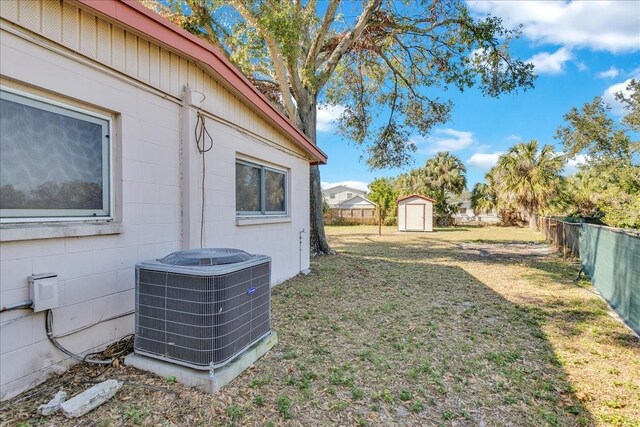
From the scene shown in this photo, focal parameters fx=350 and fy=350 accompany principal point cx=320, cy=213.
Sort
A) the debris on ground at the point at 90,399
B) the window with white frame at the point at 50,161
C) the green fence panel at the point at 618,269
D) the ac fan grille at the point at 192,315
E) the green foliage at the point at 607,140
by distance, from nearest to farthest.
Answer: the debris on ground at the point at 90,399
the window with white frame at the point at 50,161
the ac fan grille at the point at 192,315
the green fence panel at the point at 618,269
the green foliage at the point at 607,140

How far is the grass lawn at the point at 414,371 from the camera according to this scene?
8.61 feet

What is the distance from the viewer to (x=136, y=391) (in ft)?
8.82

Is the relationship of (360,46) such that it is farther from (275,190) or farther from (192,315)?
(192,315)

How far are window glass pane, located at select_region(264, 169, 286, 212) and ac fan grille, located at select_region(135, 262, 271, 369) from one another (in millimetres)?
3736

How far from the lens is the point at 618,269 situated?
5.86 metres

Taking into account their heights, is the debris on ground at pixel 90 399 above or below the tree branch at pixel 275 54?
below

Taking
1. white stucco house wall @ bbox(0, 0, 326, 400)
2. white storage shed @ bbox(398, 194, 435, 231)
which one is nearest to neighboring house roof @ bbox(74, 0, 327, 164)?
white stucco house wall @ bbox(0, 0, 326, 400)

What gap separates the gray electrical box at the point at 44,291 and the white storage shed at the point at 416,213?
24.5 m

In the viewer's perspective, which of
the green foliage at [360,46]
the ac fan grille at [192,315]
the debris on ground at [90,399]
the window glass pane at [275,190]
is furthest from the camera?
Answer: the green foliage at [360,46]

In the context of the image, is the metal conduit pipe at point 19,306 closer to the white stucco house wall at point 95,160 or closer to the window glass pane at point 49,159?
the white stucco house wall at point 95,160

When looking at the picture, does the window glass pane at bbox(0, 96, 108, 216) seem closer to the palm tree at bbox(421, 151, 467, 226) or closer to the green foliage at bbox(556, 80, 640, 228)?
the green foliage at bbox(556, 80, 640, 228)

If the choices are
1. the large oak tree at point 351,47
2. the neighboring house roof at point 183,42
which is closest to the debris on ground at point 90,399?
the neighboring house roof at point 183,42

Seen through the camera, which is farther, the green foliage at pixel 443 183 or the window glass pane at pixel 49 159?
the green foliage at pixel 443 183

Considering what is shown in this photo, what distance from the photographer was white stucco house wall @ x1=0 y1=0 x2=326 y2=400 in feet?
8.46
